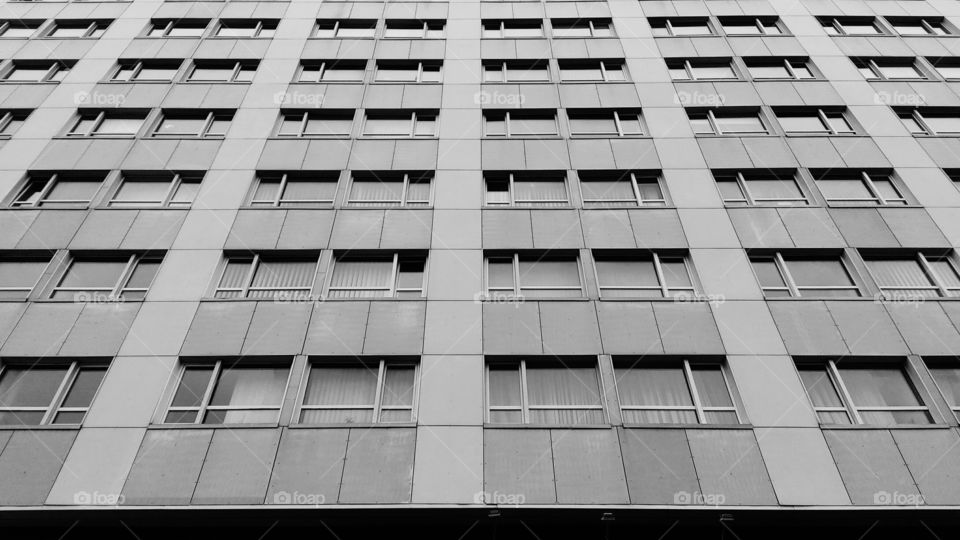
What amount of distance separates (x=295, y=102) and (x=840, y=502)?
16805 millimetres

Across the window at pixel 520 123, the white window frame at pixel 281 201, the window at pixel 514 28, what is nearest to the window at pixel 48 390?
the white window frame at pixel 281 201

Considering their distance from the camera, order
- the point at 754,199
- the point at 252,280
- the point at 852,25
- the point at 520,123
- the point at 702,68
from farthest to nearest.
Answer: the point at 852,25
the point at 702,68
the point at 520,123
the point at 754,199
the point at 252,280

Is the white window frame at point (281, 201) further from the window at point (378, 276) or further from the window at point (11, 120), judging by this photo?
the window at point (11, 120)

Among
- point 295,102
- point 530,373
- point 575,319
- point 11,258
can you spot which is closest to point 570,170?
point 575,319

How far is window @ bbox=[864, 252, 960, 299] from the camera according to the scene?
39.9 feet

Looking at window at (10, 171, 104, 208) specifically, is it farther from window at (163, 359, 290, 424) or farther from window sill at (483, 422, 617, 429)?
window sill at (483, 422, 617, 429)

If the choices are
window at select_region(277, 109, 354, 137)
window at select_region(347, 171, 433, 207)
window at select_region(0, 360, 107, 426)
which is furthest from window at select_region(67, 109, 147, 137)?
window at select_region(0, 360, 107, 426)

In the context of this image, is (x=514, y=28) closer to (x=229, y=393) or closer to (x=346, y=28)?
(x=346, y=28)

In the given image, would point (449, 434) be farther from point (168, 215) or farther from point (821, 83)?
point (821, 83)

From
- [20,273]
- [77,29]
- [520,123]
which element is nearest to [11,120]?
[77,29]

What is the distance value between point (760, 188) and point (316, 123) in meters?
13.0

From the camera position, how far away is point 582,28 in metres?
20.5

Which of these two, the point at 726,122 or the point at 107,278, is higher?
the point at 726,122
